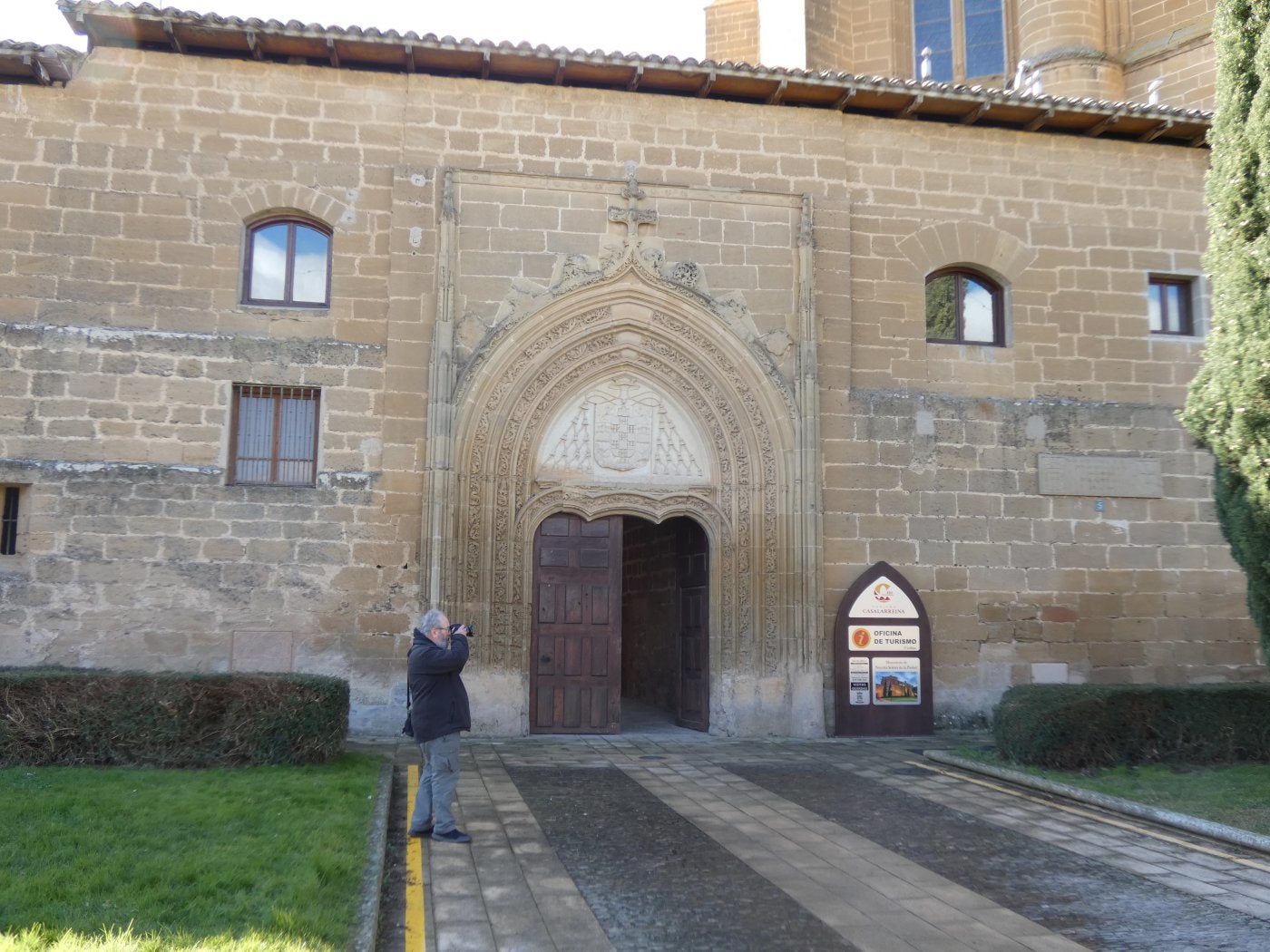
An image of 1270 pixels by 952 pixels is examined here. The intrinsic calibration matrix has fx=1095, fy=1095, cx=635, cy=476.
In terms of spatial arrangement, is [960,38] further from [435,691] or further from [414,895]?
[414,895]

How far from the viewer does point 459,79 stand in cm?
1268

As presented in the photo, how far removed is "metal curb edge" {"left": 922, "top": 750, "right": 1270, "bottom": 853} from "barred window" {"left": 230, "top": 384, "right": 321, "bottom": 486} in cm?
734

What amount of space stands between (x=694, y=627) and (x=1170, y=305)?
7.56 metres

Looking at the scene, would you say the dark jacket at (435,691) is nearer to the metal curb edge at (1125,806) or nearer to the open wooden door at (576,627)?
the metal curb edge at (1125,806)

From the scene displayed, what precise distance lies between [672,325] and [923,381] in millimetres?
3172

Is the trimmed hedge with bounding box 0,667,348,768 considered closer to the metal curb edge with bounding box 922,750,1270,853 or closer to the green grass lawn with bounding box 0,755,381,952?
the green grass lawn with bounding box 0,755,381,952

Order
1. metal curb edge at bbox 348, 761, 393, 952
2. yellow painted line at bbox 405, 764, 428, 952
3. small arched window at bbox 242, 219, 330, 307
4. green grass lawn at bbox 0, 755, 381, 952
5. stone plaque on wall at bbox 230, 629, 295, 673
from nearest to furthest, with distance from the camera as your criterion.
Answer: green grass lawn at bbox 0, 755, 381, 952 < metal curb edge at bbox 348, 761, 393, 952 < yellow painted line at bbox 405, 764, 428, 952 < stone plaque on wall at bbox 230, 629, 295, 673 < small arched window at bbox 242, 219, 330, 307

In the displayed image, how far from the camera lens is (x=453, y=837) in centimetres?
673

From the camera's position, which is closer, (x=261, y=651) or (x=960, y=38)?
(x=261, y=651)

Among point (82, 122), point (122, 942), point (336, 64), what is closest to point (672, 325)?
point (336, 64)

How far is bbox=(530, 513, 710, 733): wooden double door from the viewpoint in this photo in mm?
12469

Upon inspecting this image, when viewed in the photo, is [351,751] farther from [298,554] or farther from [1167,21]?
[1167,21]

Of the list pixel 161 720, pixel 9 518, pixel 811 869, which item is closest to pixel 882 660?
pixel 811 869

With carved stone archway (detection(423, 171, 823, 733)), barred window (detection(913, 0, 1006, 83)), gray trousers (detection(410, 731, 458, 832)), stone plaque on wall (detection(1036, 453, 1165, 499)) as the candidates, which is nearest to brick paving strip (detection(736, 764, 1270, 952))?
gray trousers (detection(410, 731, 458, 832))
